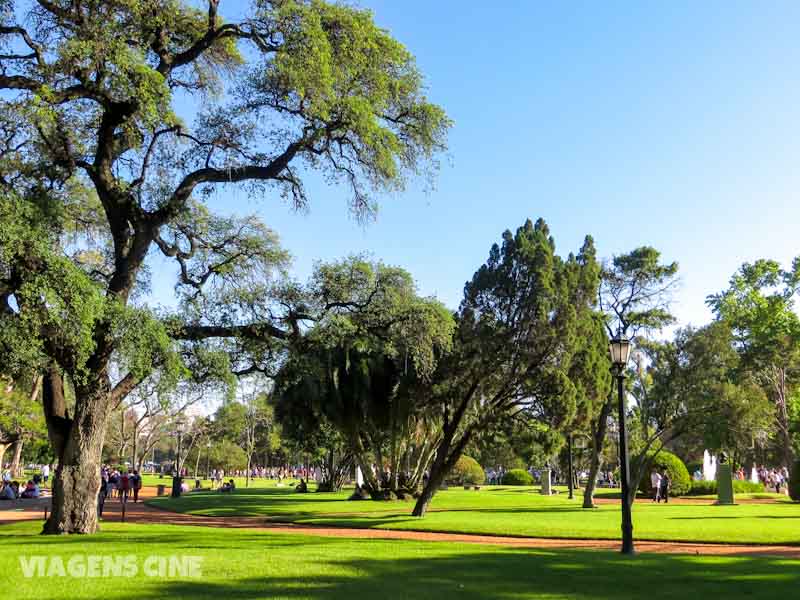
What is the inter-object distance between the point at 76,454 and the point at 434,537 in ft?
31.8

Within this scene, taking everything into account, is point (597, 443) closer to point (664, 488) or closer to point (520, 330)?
point (520, 330)

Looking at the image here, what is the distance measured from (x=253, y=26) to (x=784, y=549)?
18316mm

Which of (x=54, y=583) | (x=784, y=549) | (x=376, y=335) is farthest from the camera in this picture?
(x=376, y=335)

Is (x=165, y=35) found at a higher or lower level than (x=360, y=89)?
higher

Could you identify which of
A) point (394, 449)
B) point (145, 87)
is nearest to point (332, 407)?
point (394, 449)

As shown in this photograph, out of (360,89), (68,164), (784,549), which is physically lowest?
(784,549)

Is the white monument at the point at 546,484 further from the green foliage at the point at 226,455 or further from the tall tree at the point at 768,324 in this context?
the green foliage at the point at 226,455

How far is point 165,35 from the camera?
61.2 feet

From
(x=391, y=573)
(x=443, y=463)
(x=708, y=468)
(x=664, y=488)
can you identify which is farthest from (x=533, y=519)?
(x=708, y=468)

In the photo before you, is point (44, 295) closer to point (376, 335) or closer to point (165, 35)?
point (165, 35)

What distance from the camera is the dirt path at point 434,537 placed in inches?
672

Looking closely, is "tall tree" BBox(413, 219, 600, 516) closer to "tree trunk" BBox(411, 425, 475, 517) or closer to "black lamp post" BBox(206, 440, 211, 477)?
"tree trunk" BBox(411, 425, 475, 517)

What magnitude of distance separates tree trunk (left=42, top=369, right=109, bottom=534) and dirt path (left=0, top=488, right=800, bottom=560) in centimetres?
518

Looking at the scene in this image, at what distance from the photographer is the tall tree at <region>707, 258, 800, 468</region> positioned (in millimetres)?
42094
